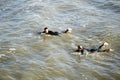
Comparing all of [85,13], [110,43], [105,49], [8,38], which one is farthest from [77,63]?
[85,13]

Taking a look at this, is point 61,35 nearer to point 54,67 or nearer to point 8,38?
point 8,38

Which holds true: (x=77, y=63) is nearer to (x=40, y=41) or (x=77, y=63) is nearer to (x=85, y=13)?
(x=40, y=41)

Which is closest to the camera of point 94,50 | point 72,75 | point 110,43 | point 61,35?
point 72,75

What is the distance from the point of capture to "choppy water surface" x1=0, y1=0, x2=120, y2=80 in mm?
17516

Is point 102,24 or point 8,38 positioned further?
point 102,24

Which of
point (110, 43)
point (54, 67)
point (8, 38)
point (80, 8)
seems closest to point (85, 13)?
point (80, 8)

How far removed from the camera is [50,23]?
2617cm

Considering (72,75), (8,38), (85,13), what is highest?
(85,13)

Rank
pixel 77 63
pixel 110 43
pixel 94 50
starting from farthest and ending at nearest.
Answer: pixel 110 43 → pixel 94 50 → pixel 77 63

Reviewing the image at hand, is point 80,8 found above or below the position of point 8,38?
above

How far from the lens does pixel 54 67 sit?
18188 mm

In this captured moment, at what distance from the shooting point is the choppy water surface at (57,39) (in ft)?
57.5

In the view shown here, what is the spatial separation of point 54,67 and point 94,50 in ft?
12.7

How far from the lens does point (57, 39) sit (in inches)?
903
